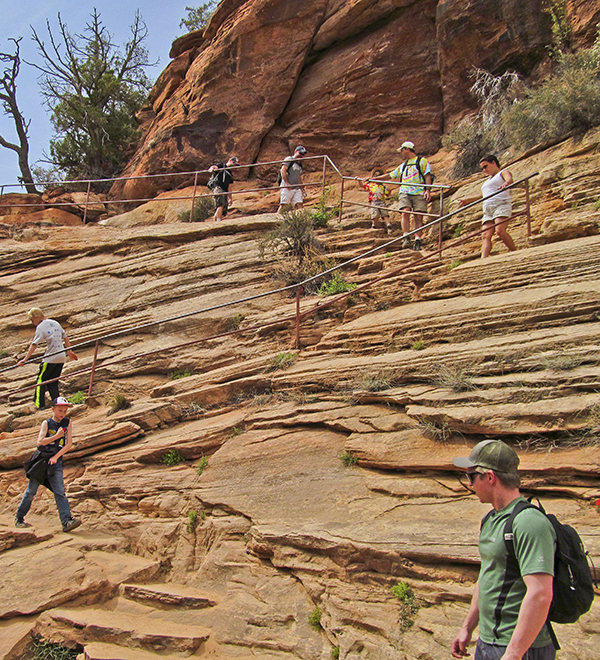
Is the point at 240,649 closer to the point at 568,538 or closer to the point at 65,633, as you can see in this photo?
the point at 65,633

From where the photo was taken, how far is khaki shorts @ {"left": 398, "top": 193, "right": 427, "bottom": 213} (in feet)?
36.2

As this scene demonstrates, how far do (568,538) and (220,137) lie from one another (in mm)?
19389

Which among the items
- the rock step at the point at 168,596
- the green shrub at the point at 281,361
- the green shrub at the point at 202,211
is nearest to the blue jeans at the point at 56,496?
the rock step at the point at 168,596

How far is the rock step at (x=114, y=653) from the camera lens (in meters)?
4.63

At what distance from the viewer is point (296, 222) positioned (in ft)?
39.1

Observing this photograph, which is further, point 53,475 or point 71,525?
point 53,475

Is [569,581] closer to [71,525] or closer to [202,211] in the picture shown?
[71,525]

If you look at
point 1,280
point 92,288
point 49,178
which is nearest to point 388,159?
point 92,288

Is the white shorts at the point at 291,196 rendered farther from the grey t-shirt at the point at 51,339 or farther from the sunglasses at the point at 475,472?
the sunglasses at the point at 475,472

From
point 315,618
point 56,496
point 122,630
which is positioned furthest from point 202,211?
point 315,618

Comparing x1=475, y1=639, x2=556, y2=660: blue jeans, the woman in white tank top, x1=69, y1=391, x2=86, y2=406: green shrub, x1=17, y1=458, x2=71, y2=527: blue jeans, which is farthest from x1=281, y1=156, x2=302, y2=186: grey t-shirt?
x1=475, y1=639, x2=556, y2=660: blue jeans

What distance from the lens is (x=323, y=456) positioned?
248 inches

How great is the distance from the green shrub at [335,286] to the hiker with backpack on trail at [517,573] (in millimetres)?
6897

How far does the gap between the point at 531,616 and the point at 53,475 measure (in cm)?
603
